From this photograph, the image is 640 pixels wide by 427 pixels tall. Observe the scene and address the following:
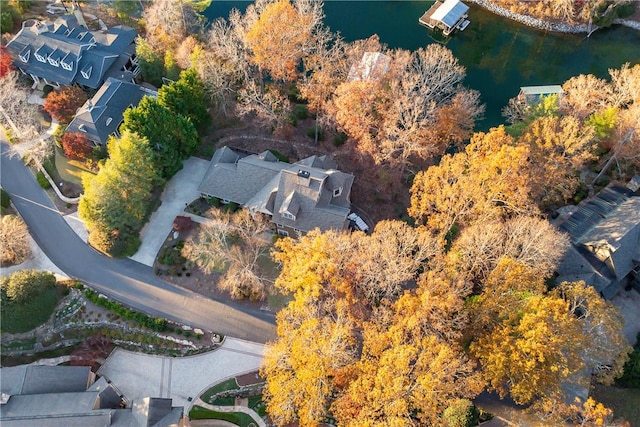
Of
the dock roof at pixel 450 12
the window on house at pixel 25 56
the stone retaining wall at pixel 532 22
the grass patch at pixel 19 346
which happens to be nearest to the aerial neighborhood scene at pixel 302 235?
the grass patch at pixel 19 346

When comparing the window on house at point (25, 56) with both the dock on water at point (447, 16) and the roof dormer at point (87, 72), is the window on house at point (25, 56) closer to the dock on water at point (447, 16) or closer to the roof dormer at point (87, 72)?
the roof dormer at point (87, 72)

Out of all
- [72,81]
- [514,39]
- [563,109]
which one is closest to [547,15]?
[514,39]

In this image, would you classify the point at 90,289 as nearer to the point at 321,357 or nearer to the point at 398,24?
the point at 321,357

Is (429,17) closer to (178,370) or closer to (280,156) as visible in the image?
(280,156)

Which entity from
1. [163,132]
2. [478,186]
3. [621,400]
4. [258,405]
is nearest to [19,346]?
[258,405]

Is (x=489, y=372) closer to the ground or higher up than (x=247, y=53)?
closer to the ground
